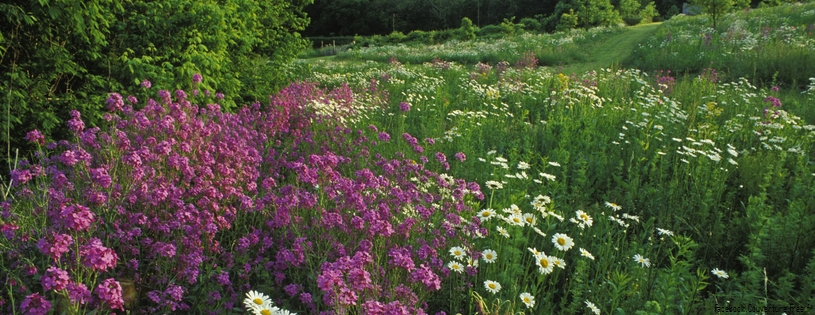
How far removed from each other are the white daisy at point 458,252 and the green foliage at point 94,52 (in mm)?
3786

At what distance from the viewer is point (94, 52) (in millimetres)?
5020

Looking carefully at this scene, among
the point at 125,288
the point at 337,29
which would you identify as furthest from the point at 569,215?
the point at 337,29

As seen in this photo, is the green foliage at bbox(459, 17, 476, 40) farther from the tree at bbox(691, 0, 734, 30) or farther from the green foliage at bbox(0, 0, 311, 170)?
the green foliage at bbox(0, 0, 311, 170)

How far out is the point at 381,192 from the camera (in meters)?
3.45

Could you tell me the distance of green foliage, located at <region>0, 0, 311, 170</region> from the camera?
4.43 m

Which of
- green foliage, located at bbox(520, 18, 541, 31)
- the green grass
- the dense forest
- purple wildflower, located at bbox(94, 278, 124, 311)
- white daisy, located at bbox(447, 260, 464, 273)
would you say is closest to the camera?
purple wildflower, located at bbox(94, 278, 124, 311)

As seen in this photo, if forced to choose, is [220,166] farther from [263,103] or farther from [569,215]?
[263,103]

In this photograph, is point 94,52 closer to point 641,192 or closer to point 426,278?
point 426,278

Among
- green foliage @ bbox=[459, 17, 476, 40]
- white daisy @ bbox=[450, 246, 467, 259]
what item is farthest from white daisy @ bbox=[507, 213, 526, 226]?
green foliage @ bbox=[459, 17, 476, 40]

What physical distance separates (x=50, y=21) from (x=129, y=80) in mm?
1014

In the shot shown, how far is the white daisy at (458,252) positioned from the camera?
9.30 ft

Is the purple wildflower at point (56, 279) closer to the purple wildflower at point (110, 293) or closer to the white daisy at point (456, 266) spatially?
the purple wildflower at point (110, 293)

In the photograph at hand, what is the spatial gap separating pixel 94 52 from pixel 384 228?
414 centimetres

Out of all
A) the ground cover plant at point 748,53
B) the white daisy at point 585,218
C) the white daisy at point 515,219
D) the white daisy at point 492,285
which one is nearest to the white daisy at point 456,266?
the white daisy at point 492,285
